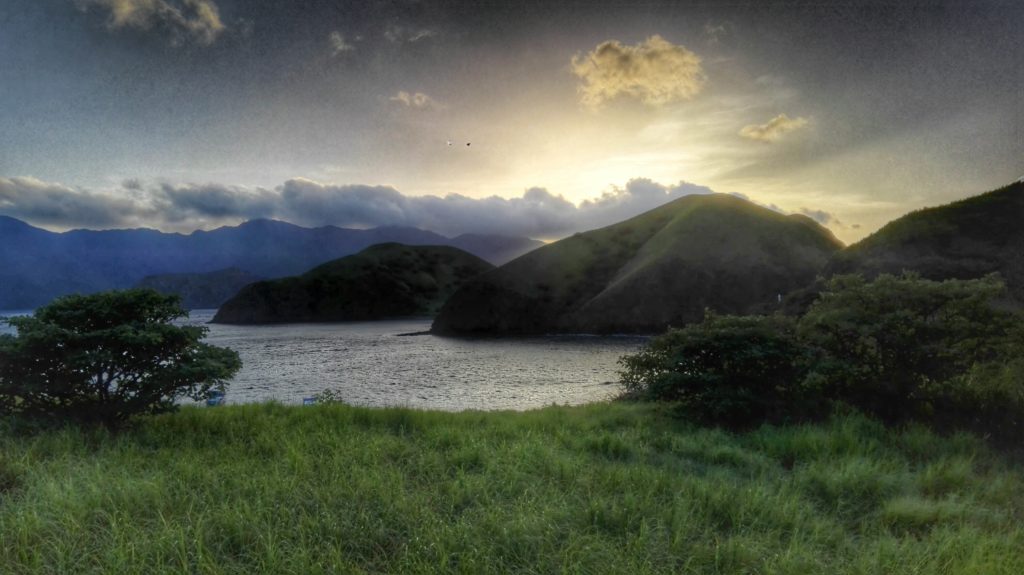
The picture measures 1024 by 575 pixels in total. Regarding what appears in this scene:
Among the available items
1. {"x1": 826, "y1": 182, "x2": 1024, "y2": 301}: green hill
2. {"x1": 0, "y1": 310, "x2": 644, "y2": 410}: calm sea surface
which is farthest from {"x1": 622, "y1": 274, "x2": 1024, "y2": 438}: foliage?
{"x1": 826, "y1": 182, "x2": 1024, "y2": 301}: green hill

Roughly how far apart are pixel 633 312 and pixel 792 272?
3646cm

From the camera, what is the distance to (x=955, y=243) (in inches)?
1937

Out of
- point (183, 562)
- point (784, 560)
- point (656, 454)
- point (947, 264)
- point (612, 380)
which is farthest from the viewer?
point (947, 264)

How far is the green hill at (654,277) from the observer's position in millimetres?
90438

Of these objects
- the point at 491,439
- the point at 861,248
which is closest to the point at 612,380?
the point at 491,439

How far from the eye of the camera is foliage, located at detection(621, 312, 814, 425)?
11977mm

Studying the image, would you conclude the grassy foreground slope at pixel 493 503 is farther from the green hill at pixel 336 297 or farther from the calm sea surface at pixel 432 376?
the green hill at pixel 336 297

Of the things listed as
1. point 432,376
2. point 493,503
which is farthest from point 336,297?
point 493,503

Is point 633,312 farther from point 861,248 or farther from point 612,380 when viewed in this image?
point 612,380

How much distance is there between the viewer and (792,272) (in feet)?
307

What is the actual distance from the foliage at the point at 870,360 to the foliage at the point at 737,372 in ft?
0.10

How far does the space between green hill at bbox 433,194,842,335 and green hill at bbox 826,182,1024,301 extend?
23.9m

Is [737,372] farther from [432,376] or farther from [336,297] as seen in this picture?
[336,297]

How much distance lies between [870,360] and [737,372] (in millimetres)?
3477
